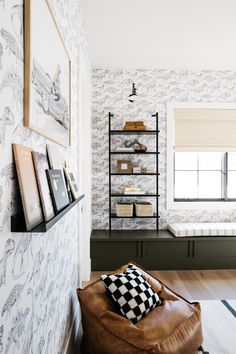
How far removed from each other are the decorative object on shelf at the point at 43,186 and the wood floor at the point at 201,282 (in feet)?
7.84

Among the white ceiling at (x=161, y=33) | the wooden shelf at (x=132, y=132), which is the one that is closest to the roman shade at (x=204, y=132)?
the wooden shelf at (x=132, y=132)

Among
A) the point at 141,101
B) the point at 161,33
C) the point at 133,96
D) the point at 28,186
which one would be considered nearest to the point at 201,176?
the point at 141,101

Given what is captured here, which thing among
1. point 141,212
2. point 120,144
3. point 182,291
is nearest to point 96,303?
point 182,291

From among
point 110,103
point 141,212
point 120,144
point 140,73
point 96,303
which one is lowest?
point 96,303

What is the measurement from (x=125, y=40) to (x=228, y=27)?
109cm

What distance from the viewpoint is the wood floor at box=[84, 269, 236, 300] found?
2.96m

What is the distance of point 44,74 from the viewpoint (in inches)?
46.9

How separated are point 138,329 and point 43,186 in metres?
1.17

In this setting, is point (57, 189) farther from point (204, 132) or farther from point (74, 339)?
point (204, 132)

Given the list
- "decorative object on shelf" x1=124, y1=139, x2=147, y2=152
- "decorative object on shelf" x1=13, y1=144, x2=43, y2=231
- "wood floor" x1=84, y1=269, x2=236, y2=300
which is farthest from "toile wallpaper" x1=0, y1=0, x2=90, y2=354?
"decorative object on shelf" x1=124, y1=139, x2=147, y2=152

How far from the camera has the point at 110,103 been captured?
400 centimetres

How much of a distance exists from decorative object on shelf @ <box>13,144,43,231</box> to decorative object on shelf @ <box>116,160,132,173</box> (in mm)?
2908

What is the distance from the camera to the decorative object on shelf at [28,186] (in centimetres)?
85

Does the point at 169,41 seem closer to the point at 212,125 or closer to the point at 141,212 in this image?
the point at 212,125
